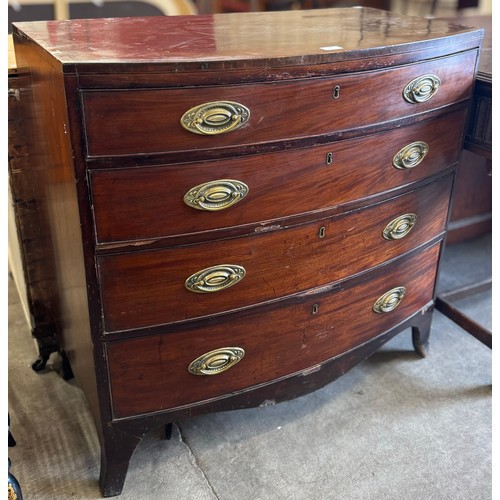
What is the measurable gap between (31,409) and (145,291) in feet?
2.32

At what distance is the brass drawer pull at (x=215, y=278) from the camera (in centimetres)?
131

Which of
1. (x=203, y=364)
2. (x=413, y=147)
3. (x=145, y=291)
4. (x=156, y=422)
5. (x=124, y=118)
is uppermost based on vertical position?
(x=124, y=118)

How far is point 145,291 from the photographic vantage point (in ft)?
4.18

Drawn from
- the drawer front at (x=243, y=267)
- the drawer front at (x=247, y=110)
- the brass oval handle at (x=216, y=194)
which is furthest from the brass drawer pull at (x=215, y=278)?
the drawer front at (x=247, y=110)

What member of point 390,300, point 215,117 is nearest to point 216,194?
point 215,117

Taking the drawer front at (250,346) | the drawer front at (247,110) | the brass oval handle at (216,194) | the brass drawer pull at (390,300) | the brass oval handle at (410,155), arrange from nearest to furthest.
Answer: the drawer front at (247,110)
the brass oval handle at (216,194)
the drawer front at (250,346)
the brass oval handle at (410,155)
the brass drawer pull at (390,300)

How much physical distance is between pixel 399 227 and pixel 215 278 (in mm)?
539

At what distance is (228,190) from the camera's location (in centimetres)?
125

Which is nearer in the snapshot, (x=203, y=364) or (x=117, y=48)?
(x=117, y=48)

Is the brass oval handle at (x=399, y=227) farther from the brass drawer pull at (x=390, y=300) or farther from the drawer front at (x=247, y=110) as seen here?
the drawer front at (x=247, y=110)

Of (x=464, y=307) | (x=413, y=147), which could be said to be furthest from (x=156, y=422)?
(x=464, y=307)

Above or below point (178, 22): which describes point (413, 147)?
below

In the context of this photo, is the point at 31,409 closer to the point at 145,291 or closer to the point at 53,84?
the point at 145,291

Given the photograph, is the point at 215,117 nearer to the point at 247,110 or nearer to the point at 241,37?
the point at 247,110
